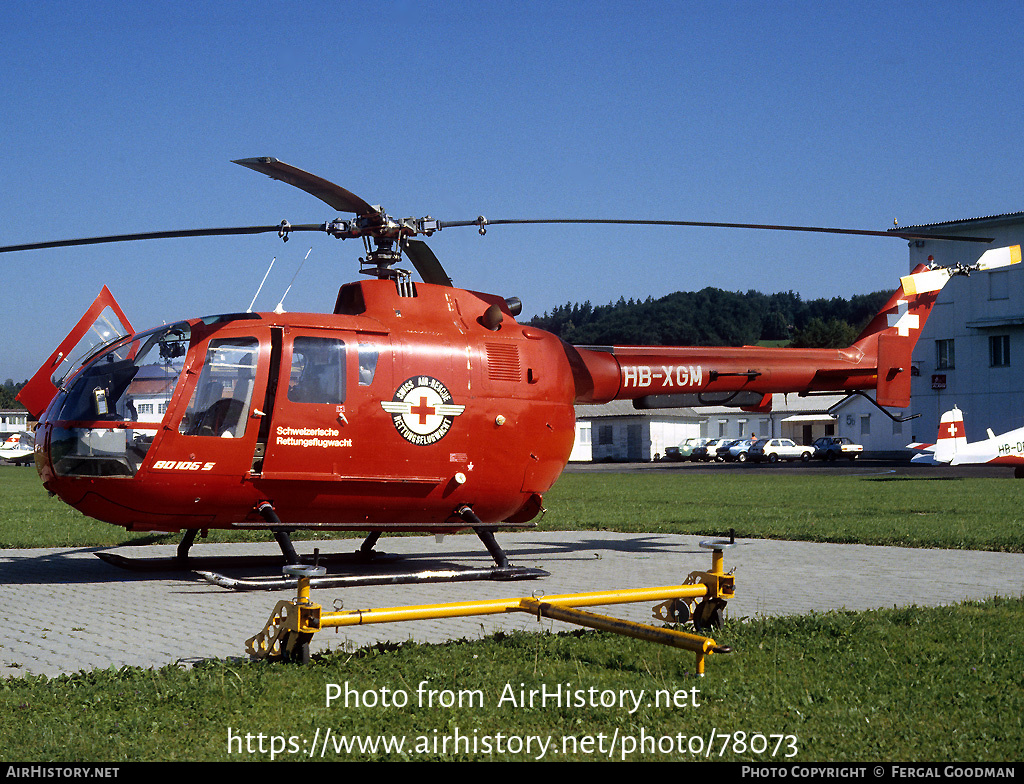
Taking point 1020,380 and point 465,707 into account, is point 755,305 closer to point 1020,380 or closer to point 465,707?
point 1020,380

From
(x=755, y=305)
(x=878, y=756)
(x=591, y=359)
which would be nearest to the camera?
(x=878, y=756)

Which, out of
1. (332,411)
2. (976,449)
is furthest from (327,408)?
(976,449)

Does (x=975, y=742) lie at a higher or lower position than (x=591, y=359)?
lower

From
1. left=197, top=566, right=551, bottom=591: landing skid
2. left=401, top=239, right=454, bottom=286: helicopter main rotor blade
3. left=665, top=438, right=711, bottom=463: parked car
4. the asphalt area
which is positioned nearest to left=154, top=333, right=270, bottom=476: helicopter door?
left=197, top=566, right=551, bottom=591: landing skid

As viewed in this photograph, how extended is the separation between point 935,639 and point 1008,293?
5756 centimetres

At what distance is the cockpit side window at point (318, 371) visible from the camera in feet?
35.0

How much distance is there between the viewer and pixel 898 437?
62.4 meters

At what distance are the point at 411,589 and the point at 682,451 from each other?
60.4 m

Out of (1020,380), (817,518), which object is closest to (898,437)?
(1020,380)

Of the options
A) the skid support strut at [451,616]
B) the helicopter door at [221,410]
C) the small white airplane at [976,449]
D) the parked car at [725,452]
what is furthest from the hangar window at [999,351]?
the skid support strut at [451,616]

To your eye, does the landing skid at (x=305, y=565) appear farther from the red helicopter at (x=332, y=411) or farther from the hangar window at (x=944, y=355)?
the hangar window at (x=944, y=355)

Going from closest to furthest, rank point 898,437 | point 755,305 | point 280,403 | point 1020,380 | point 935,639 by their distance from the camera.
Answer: point 935,639, point 280,403, point 1020,380, point 898,437, point 755,305

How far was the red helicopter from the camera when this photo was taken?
10242 mm

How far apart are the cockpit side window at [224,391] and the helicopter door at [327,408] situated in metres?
0.33
